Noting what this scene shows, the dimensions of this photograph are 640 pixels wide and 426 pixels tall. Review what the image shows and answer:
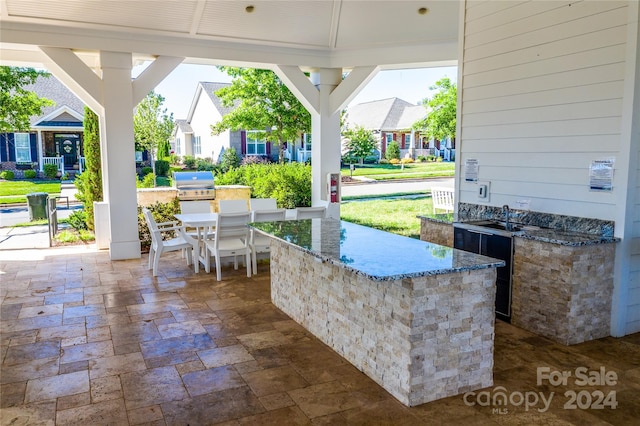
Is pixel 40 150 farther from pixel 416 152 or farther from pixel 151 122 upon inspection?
pixel 416 152

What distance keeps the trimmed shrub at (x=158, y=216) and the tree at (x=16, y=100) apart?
6.98 m

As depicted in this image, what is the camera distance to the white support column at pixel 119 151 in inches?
286

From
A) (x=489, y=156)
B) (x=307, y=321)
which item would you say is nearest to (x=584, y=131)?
(x=489, y=156)

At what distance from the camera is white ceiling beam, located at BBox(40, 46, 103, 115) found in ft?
22.7

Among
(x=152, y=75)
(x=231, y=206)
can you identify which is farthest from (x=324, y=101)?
(x=152, y=75)

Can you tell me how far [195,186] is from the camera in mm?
9461

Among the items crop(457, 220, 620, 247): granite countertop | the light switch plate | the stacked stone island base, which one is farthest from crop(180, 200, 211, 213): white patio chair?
crop(457, 220, 620, 247): granite countertop

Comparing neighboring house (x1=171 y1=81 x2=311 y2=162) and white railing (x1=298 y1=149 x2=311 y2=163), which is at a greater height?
neighboring house (x1=171 y1=81 x2=311 y2=162)

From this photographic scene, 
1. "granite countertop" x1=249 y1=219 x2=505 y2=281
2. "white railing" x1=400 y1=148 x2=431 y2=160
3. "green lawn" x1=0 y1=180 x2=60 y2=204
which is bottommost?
"green lawn" x1=0 y1=180 x2=60 y2=204

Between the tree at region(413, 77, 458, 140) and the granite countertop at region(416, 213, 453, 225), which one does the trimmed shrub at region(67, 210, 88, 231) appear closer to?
the granite countertop at region(416, 213, 453, 225)

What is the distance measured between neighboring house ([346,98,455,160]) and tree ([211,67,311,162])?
15.8 metres

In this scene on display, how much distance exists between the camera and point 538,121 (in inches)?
187

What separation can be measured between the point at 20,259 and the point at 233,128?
8.52m

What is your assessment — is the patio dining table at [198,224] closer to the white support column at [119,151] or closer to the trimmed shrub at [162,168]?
the white support column at [119,151]
